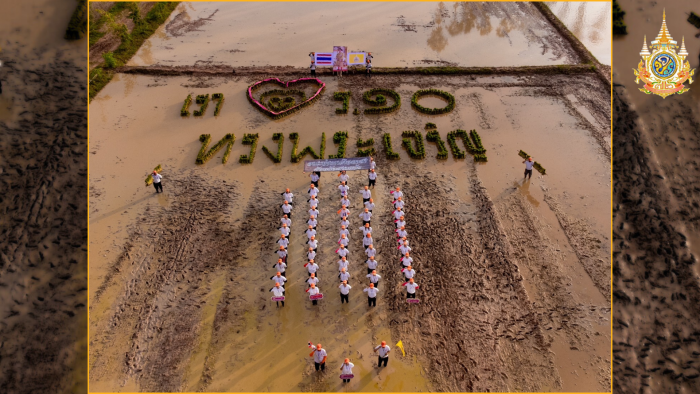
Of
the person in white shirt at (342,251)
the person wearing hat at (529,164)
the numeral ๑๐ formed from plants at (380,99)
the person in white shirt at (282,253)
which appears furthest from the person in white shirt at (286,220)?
→ the person wearing hat at (529,164)

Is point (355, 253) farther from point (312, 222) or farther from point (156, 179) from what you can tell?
point (156, 179)

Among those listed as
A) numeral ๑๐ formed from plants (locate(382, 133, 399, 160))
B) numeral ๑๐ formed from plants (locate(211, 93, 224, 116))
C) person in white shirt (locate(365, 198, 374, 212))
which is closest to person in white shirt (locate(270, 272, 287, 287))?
person in white shirt (locate(365, 198, 374, 212))

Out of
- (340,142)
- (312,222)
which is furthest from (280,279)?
(340,142)

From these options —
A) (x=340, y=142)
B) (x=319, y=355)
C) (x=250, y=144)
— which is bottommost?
(x=319, y=355)

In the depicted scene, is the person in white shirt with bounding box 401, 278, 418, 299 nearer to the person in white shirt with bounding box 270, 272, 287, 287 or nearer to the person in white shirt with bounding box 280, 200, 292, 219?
the person in white shirt with bounding box 270, 272, 287, 287

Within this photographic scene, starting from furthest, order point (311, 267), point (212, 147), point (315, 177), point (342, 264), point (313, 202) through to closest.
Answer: point (212, 147)
point (315, 177)
point (313, 202)
point (311, 267)
point (342, 264)

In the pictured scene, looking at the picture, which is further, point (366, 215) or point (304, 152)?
point (304, 152)
